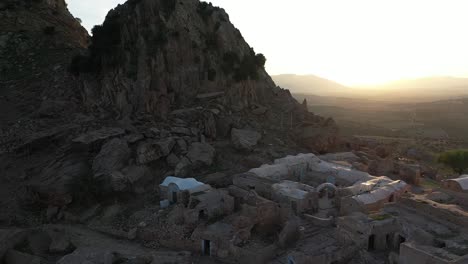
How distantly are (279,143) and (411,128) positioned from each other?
55.1m

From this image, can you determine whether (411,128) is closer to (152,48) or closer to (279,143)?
(279,143)

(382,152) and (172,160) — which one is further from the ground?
(172,160)

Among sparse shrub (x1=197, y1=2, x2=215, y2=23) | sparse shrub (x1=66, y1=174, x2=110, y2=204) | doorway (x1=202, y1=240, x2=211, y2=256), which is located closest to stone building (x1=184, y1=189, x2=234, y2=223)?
doorway (x1=202, y1=240, x2=211, y2=256)

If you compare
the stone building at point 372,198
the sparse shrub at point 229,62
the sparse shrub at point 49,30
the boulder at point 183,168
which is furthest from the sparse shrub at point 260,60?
the sparse shrub at point 49,30

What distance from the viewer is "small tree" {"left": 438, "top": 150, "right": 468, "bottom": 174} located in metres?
32.7

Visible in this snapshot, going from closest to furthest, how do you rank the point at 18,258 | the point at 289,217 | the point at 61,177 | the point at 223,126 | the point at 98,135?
the point at 18,258 → the point at 289,217 → the point at 61,177 → the point at 98,135 → the point at 223,126

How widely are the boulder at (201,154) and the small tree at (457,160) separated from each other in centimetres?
1946

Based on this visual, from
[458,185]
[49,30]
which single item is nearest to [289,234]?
[458,185]

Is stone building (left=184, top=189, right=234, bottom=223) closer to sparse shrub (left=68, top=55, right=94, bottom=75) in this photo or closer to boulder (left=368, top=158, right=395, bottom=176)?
boulder (left=368, top=158, right=395, bottom=176)

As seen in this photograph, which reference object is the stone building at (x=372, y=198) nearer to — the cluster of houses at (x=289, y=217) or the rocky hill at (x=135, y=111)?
the cluster of houses at (x=289, y=217)

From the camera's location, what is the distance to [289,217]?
741 inches

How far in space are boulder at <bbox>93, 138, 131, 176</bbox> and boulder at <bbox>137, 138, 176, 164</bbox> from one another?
2.98 ft

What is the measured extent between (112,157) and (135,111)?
578 cm

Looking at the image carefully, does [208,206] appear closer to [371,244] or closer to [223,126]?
[371,244]
